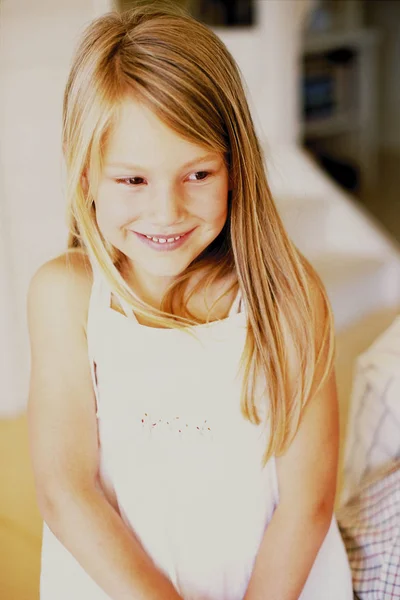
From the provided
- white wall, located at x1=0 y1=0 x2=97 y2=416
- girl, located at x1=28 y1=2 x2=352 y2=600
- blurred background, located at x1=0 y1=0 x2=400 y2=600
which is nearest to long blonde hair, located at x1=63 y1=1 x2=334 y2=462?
girl, located at x1=28 y1=2 x2=352 y2=600

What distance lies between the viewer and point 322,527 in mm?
856

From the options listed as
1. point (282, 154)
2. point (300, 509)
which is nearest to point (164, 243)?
point (300, 509)

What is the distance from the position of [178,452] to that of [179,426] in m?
0.03

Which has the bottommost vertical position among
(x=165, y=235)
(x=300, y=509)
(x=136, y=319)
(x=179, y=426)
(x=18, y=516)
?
(x=18, y=516)

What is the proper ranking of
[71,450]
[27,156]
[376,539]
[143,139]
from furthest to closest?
[27,156] → [376,539] → [71,450] → [143,139]

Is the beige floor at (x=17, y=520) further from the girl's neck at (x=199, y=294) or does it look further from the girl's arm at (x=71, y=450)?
the girl's neck at (x=199, y=294)

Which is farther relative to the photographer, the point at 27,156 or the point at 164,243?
the point at 27,156

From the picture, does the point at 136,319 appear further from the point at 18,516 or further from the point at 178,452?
the point at 18,516

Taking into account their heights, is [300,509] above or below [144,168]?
below

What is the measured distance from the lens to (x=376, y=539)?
95 cm

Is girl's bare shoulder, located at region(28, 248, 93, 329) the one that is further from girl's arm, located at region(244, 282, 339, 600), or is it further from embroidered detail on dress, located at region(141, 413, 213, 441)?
girl's arm, located at region(244, 282, 339, 600)

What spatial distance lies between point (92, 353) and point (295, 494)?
0.27 meters

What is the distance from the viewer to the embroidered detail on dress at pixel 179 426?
0.81 metres

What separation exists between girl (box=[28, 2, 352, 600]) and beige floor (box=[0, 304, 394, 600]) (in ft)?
0.32
